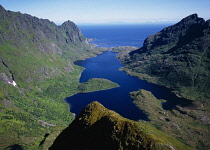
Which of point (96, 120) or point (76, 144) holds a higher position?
point (96, 120)

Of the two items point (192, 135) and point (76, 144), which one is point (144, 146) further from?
point (192, 135)

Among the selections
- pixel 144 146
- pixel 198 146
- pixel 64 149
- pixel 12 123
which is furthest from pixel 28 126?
pixel 198 146

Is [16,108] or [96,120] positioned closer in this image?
[96,120]

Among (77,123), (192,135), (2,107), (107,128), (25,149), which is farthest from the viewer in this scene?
(2,107)

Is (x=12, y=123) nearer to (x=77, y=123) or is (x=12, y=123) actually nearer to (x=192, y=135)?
(x=77, y=123)

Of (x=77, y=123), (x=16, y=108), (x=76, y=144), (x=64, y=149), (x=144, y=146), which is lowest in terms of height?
(x=16, y=108)

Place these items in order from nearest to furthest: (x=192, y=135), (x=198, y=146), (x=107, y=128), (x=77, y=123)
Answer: (x=107, y=128) → (x=77, y=123) → (x=198, y=146) → (x=192, y=135)
